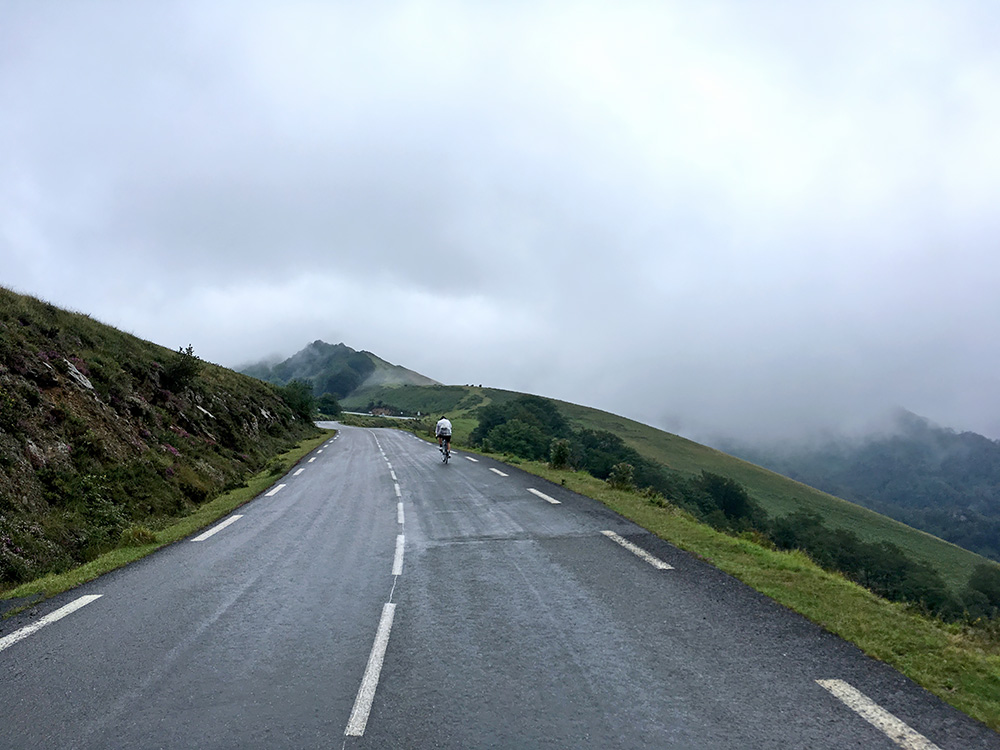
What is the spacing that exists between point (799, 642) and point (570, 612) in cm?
257

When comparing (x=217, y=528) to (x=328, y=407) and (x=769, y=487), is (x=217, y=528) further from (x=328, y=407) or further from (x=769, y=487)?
(x=328, y=407)

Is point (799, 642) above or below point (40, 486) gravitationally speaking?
above

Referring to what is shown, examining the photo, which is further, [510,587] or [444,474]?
[444,474]

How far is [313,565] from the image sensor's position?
29.8ft

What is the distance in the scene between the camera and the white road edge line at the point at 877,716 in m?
3.86

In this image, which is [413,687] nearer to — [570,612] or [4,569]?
[570,612]

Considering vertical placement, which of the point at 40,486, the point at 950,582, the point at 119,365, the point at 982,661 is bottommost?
the point at 950,582

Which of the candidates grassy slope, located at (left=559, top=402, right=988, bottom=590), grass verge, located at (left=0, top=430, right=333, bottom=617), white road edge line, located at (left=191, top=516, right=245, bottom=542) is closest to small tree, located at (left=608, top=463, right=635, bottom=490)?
white road edge line, located at (left=191, top=516, right=245, bottom=542)

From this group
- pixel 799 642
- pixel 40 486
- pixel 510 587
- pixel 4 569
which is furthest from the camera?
pixel 40 486

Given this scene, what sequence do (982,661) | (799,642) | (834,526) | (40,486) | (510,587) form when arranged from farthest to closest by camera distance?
(834,526), (40,486), (510,587), (799,642), (982,661)

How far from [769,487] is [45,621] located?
Result: 120 meters

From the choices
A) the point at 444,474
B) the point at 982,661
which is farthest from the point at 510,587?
the point at 444,474

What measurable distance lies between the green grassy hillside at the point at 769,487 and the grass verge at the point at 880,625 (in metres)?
60.7

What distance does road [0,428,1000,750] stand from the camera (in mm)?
4086
